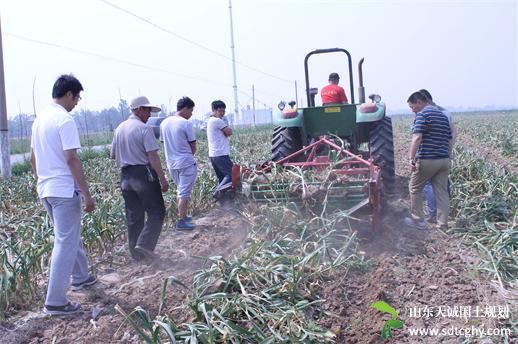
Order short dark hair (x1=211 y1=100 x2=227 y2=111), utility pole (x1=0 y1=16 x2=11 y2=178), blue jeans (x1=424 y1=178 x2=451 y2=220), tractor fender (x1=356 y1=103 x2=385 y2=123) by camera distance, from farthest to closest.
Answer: utility pole (x1=0 y1=16 x2=11 y2=178), short dark hair (x1=211 y1=100 x2=227 y2=111), tractor fender (x1=356 y1=103 x2=385 y2=123), blue jeans (x1=424 y1=178 x2=451 y2=220)

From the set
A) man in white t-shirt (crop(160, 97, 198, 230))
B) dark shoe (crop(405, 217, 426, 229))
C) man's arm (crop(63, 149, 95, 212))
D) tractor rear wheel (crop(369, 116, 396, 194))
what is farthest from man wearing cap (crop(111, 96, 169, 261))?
tractor rear wheel (crop(369, 116, 396, 194))

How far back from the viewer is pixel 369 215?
4.80 m

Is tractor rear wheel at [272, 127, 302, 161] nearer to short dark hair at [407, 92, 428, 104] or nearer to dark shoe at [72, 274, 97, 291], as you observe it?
short dark hair at [407, 92, 428, 104]

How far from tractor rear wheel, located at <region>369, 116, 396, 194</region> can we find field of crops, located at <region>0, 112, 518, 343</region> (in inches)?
25.9

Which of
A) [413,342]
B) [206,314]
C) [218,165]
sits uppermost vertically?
[218,165]

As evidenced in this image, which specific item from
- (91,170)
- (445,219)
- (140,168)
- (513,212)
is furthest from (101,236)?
(91,170)

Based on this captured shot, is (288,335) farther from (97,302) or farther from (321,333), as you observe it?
(97,302)

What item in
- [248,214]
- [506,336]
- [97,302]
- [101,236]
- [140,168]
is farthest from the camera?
[248,214]

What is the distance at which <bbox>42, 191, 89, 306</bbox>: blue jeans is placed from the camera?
11.1 ft

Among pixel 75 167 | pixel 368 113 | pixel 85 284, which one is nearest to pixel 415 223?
pixel 368 113

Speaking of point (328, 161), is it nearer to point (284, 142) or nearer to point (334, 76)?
point (284, 142)

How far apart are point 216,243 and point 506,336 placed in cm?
287

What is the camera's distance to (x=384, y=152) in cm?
619

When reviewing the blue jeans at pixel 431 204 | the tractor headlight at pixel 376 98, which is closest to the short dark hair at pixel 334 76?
the tractor headlight at pixel 376 98
